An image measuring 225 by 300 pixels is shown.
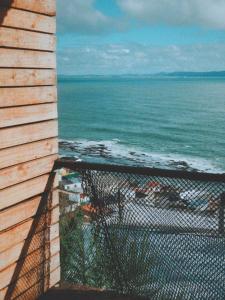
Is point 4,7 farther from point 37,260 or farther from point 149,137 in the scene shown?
point 149,137

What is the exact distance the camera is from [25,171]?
3.77 metres

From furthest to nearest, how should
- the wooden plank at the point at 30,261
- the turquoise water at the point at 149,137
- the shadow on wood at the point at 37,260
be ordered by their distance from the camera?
the turquoise water at the point at 149,137 → the shadow on wood at the point at 37,260 → the wooden plank at the point at 30,261

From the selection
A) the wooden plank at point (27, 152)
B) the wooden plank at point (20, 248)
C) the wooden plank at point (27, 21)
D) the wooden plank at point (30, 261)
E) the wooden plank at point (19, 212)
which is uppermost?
the wooden plank at point (27, 21)

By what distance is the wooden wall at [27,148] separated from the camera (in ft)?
11.5

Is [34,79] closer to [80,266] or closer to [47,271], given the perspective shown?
[47,271]

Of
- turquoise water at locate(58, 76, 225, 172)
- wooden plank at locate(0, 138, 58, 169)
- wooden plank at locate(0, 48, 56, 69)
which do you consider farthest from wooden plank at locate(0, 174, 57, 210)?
turquoise water at locate(58, 76, 225, 172)

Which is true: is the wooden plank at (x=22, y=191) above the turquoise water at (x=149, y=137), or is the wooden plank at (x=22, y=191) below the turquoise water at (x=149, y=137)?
above

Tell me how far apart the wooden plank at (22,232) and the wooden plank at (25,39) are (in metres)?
1.50

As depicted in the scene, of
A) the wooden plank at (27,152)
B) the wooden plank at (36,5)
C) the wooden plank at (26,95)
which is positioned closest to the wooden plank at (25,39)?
the wooden plank at (36,5)

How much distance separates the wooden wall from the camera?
3512 millimetres

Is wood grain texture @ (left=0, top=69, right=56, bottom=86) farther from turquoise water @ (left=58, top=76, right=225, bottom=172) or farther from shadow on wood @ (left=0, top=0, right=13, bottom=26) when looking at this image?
turquoise water @ (left=58, top=76, right=225, bottom=172)

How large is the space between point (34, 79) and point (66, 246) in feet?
10.2

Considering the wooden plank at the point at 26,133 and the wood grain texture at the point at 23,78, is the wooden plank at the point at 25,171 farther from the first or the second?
the wood grain texture at the point at 23,78

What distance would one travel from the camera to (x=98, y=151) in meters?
54.3
